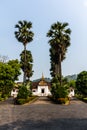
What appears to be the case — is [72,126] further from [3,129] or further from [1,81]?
[1,81]

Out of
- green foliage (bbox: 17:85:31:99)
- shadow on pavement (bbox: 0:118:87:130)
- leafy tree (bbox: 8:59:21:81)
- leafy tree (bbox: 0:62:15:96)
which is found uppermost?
leafy tree (bbox: 8:59:21:81)

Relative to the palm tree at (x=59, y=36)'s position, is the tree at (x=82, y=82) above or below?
below

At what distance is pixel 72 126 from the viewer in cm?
2747

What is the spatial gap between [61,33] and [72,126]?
37682mm

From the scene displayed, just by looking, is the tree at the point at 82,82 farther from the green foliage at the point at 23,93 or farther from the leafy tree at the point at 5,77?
the green foliage at the point at 23,93

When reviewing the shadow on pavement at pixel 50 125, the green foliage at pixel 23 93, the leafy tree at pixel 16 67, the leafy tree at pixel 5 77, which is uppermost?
the leafy tree at pixel 16 67

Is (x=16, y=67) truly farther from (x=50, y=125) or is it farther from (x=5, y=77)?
(x=50, y=125)

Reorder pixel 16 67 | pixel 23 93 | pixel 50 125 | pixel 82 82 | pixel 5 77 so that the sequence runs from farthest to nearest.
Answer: pixel 82 82, pixel 16 67, pixel 5 77, pixel 23 93, pixel 50 125

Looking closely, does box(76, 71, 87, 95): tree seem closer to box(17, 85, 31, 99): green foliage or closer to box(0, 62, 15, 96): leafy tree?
box(0, 62, 15, 96): leafy tree

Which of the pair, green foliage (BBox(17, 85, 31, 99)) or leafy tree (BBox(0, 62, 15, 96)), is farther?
leafy tree (BBox(0, 62, 15, 96))

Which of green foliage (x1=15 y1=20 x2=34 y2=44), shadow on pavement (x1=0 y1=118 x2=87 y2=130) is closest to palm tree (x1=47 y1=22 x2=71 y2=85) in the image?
green foliage (x1=15 y1=20 x2=34 y2=44)

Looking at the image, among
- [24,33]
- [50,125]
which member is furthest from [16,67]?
[50,125]

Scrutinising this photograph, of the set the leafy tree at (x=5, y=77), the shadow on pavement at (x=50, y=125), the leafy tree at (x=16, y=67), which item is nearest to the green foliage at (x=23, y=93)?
the leafy tree at (x=5, y=77)

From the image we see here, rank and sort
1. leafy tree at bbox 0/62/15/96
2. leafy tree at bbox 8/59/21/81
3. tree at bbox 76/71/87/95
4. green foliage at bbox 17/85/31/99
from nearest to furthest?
1. green foliage at bbox 17/85/31/99
2. leafy tree at bbox 0/62/15/96
3. leafy tree at bbox 8/59/21/81
4. tree at bbox 76/71/87/95
